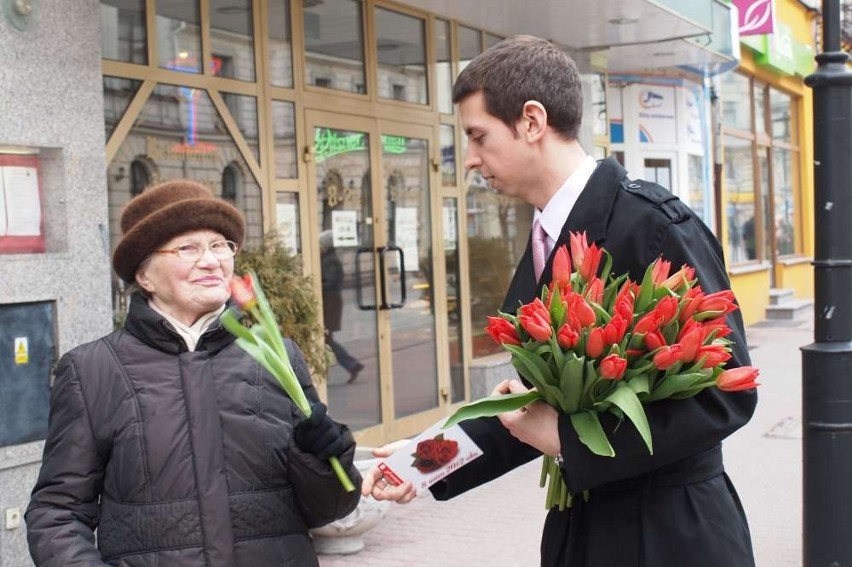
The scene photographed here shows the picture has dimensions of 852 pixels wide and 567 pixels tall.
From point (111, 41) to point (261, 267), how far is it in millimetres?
1551

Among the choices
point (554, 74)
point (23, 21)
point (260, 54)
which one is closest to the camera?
point (554, 74)

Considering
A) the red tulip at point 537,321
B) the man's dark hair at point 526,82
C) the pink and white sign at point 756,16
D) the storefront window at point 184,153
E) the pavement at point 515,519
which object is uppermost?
the pink and white sign at point 756,16

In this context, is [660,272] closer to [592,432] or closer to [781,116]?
[592,432]

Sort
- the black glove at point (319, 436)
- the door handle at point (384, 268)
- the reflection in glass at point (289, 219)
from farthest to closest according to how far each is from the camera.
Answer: the door handle at point (384, 268) < the reflection in glass at point (289, 219) < the black glove at point (319, 436)

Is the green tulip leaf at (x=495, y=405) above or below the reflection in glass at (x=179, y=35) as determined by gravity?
below

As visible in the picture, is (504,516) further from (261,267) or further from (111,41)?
(111,41)

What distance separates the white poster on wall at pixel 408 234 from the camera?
9.21 meters

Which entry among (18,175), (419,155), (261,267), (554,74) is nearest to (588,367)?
(554,74)

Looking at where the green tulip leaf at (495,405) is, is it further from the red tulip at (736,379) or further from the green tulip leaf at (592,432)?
the red tulip at (736,379)

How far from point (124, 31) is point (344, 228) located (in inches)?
95.3

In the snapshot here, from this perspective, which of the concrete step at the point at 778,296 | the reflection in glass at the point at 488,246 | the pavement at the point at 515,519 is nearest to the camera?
the pavement at the point at 515,519

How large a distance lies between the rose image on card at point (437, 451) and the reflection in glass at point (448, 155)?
24.4 ft

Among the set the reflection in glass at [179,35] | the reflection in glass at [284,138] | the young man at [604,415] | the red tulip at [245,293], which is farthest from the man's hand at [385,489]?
the reflection in glass at [284,138]

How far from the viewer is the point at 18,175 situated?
17.0ft
